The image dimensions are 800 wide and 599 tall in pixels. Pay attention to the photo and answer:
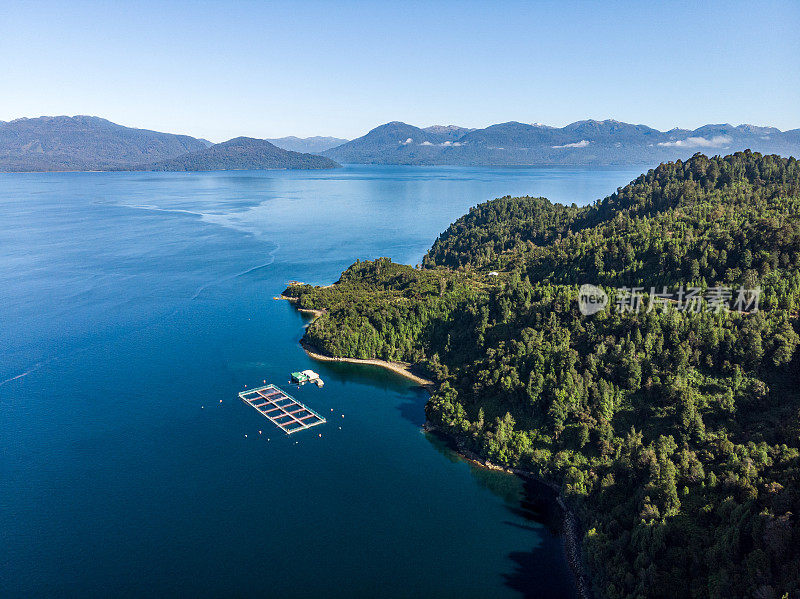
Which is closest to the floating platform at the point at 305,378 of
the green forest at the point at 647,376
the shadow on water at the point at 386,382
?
the shadow on water at the point at 386,382

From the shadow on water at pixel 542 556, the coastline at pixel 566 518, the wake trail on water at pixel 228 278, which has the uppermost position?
the wake trail on water at pixel 228 278

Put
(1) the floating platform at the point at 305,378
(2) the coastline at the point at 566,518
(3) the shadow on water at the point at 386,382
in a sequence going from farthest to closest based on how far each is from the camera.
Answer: (1) the floating platform at the point at 305,378, (3) the shadow on water at the point at 386,382, (2) the coastline at the point at 566,518

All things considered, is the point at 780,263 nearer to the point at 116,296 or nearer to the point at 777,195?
the point at 777,195

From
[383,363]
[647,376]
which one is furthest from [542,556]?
[383,363]

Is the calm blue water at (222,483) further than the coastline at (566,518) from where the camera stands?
Yes

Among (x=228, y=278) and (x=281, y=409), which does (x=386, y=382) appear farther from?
(x=228, y=278)

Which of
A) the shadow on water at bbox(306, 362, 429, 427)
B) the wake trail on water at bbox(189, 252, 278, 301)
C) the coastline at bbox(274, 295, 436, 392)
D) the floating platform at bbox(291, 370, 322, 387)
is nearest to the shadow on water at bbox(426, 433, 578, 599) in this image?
the shadow on water at bbox(306, 362, 429, 427)

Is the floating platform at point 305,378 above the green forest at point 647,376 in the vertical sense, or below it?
below

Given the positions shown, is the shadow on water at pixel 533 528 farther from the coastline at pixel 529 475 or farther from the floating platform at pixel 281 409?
the floating platform at pixel 281 409
